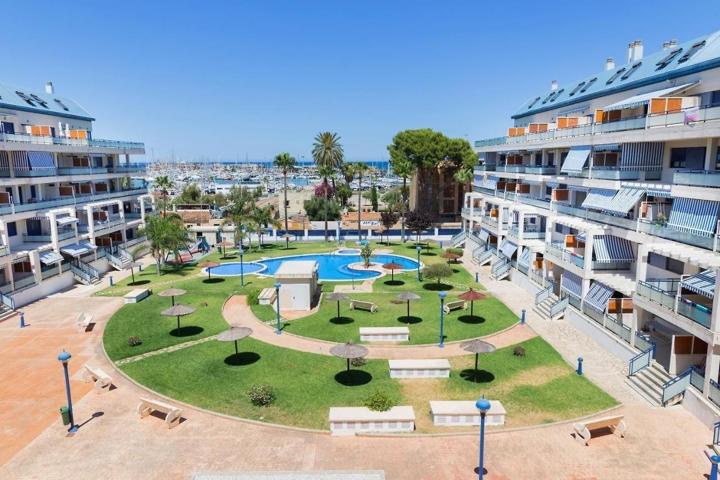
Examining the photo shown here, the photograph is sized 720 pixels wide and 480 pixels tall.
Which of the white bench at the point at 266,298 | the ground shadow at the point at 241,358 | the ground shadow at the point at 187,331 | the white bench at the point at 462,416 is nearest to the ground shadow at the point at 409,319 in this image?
the white bench at the point at 266,298

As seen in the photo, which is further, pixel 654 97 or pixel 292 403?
pixel 654 97

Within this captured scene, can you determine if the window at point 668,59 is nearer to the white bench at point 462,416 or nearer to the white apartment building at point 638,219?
the white apartment building at point 638,219

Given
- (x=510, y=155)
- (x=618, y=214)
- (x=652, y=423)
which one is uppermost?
Answer: (x=510, y=155)

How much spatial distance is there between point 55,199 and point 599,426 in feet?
151

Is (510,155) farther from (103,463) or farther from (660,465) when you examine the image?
(103,463)

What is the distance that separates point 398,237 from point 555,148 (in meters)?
30.2

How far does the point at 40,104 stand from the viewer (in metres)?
48.3

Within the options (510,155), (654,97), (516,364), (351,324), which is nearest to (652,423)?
(516,364)

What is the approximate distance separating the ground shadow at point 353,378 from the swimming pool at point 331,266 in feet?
67.8

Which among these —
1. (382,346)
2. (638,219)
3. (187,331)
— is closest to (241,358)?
(187,331)

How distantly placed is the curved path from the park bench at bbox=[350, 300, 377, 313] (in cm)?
621

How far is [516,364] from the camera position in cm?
2494

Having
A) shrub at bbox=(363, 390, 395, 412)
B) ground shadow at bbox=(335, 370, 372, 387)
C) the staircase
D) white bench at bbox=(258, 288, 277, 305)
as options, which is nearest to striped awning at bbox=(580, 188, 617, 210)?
the staircase

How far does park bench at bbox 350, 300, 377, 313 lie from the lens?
33469 millimetres
